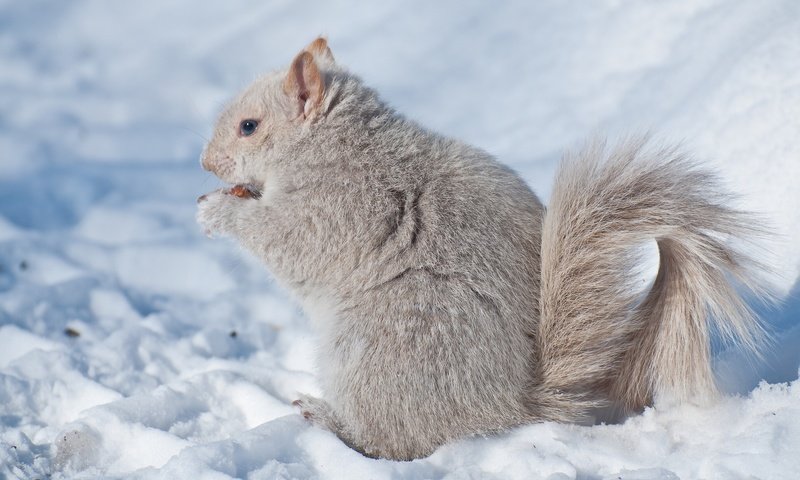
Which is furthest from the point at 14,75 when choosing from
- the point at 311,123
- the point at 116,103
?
the point at 311,123

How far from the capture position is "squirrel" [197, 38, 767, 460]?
6.30 feet

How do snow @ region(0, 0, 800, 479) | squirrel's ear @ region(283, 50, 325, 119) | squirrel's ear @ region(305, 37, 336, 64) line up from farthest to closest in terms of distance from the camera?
1. squirrel's ear @ region(305, 37, 336, 64)
2. squirrel's ear @ region(283, 50, 325, 119)
3. snow @ region(0, 0, 800, 479)

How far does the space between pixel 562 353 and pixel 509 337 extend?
5.5 inches

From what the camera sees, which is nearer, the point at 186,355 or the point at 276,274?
the point at 276,274

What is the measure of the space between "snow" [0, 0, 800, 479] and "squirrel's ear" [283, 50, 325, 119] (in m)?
0.50

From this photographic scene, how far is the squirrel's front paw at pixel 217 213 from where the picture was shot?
2.36m

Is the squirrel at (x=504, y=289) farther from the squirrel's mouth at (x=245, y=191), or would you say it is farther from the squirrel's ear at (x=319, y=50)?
the squirrel's ear at (x=319, y=50)

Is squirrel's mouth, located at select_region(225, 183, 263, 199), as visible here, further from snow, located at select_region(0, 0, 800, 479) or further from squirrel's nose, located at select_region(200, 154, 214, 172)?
snow, located at select_region(0, 0, 800, 479)

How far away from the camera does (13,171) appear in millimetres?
4062

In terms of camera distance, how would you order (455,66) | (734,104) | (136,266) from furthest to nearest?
(455,66) < (136,266) < (734,104)

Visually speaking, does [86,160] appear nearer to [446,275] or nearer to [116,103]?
[116,103]

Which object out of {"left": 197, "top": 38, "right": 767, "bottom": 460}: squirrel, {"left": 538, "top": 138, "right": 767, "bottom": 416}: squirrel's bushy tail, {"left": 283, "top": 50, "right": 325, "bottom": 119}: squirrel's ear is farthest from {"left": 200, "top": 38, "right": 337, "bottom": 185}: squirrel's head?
{"left": 538, "top": 138, "right": 767, "bottom": 416}: squirrel's bushy tail

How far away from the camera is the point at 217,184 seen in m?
3.63

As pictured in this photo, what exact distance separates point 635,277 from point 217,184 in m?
2.15
